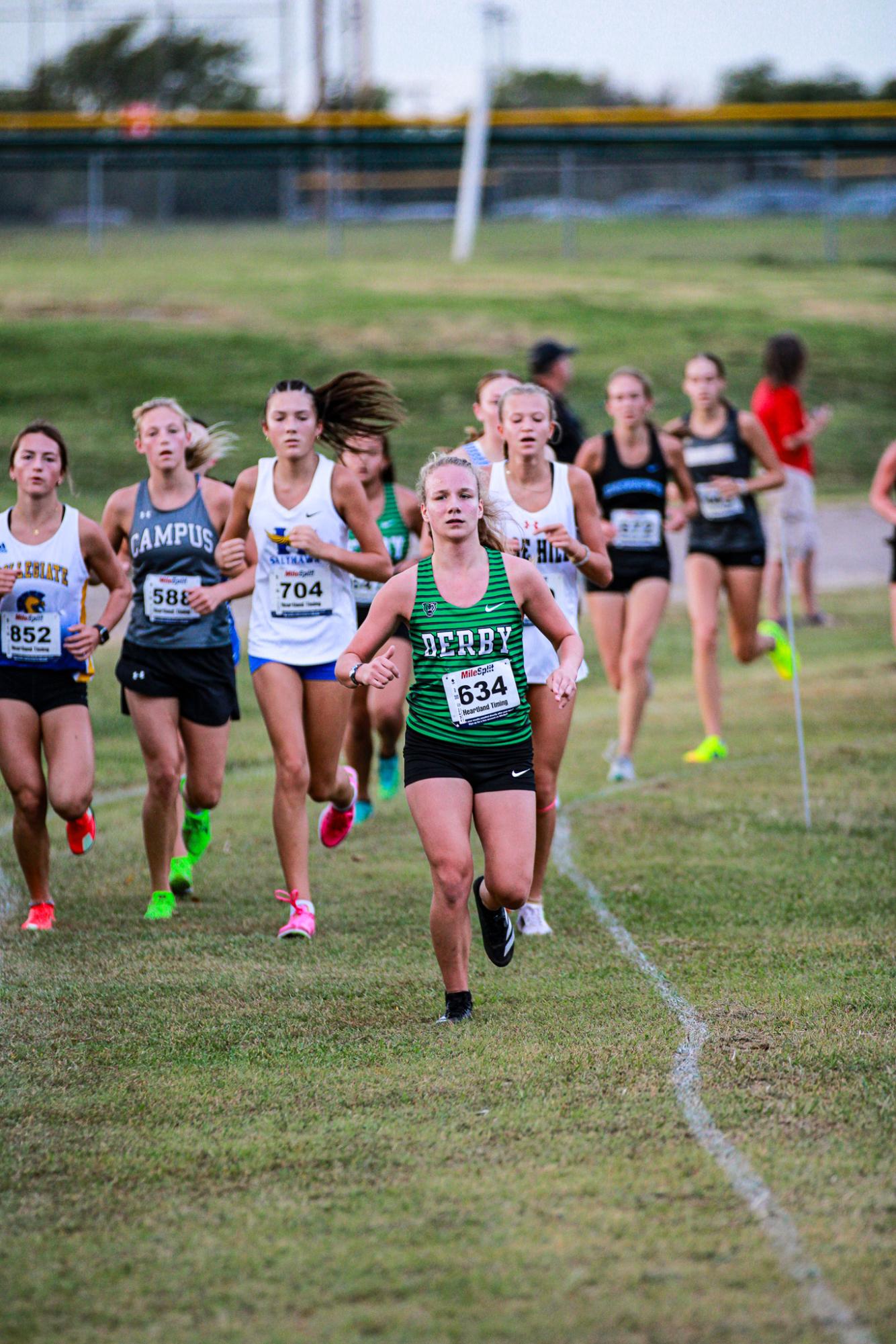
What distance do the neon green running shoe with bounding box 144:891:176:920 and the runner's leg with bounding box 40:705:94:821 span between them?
0.54 metres

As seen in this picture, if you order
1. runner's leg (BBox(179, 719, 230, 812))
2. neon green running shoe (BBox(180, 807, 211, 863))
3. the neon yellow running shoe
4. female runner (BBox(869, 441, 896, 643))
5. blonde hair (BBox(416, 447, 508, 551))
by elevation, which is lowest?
the neon yellow running shoe

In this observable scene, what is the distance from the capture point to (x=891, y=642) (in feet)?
48.1

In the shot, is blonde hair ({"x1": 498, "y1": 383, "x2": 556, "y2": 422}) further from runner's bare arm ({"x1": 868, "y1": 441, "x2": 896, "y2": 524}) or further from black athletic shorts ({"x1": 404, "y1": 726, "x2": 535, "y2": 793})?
runner's bare arm ({"x1": 868, "y1": 441, "x2": 896, "y2": 524})

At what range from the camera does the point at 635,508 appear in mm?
9711

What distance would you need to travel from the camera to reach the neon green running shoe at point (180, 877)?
304 inches

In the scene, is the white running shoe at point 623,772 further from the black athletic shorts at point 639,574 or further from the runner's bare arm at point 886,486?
the runner's bare arm at point 886,486

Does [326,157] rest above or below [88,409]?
above

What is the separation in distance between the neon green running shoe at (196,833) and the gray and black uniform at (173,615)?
0.73 metres

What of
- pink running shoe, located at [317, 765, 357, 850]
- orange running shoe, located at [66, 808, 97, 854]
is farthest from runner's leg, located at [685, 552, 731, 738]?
orange running shoe, located at [66, 808, 97, 854]

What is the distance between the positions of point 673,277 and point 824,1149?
101 ft

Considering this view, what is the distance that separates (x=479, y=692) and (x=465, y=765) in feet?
0.84

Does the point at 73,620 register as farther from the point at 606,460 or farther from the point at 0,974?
the point at 606,460

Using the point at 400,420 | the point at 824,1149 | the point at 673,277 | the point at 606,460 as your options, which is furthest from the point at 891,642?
the point at 673,277

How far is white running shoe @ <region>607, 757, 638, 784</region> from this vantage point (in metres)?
10.0
